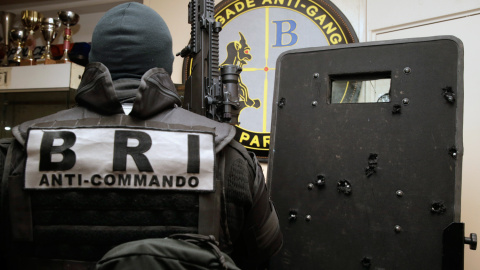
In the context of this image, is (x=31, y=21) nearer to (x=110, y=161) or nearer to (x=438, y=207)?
(x=110, y=161)

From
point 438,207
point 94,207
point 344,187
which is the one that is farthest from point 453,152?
point 94,207

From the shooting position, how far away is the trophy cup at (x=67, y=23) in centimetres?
269

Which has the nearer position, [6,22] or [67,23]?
[67,23]

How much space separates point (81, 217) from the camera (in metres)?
0.80

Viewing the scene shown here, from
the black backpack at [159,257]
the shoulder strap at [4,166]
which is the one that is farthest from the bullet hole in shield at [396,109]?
the shoulder strap at [4,166]

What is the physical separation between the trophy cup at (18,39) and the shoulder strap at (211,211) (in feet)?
8.07

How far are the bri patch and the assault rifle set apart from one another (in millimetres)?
812

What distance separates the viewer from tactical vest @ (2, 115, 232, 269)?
798 mm

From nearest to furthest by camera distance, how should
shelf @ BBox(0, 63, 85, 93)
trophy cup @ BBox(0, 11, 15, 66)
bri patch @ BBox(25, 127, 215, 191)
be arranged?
1. bri patch @ BBox(25, 127, 215, 191)
2. shelf @ BBox(0, 63, 85, 93)
3. trophy cup @ BBox(0, 11, 15, 66)

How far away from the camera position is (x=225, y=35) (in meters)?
2.19

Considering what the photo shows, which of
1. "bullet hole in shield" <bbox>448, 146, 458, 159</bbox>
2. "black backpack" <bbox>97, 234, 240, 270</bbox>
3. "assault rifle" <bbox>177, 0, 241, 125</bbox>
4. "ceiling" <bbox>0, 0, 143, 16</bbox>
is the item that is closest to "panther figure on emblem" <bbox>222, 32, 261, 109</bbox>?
"assault rifle" <bbox>177, 0, 241, 125</bbox>

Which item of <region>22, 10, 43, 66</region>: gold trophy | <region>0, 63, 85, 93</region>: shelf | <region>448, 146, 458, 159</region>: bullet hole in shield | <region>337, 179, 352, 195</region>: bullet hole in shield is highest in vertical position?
<region>22, 10, 43, 66</region>: gold trophy

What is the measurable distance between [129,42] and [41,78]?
185 centimetres

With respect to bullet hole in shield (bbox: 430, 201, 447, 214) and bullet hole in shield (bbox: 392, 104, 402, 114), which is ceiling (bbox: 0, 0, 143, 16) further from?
bullet hole in shield (bbox: 430, 201, 447, 214)
